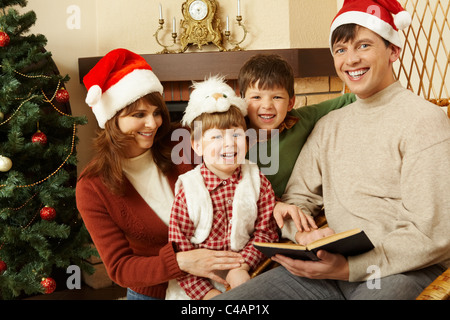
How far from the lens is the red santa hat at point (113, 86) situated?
1423 millimetres

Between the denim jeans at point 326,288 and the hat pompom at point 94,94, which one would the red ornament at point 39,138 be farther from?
the denim jeans at point 326,288

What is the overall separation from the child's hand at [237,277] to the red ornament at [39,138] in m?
1.42

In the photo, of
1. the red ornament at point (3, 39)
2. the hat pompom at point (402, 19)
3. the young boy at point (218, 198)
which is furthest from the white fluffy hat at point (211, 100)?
the red ornament at point (3, 39)

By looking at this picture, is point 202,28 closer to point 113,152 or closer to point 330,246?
point 113,152

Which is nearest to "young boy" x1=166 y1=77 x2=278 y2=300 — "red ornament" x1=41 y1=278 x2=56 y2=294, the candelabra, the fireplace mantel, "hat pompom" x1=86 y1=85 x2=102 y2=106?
"hat pompom" x1=86 y1=85 x2=102 y2=106

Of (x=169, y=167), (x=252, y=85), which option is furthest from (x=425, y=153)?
(x=169, y=167)

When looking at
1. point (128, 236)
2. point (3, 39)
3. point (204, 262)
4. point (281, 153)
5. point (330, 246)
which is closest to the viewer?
point (330, 246)

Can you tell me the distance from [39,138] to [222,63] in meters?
1.21

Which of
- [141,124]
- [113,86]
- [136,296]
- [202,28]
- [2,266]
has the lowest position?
[2,266]

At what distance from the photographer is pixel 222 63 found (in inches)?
113

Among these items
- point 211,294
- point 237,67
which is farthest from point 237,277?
point 237,67

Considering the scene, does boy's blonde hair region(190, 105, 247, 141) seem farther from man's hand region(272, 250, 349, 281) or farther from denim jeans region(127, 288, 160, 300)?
denim jeans region(127, 288, 160, 300)

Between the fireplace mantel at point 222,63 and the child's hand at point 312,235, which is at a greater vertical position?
the fireplace mantel at point 222,63
